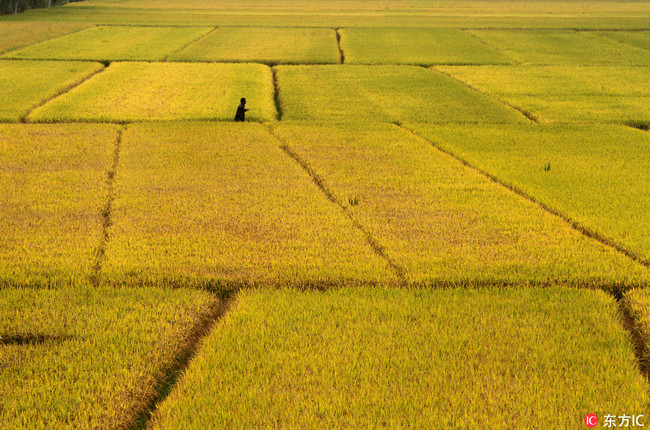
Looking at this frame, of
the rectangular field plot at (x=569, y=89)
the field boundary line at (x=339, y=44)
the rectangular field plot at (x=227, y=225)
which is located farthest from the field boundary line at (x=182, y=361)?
the field boundary line at (x=339, y=44)

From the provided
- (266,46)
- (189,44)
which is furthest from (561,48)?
(189,44)

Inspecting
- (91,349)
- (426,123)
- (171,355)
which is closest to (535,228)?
(171,355)

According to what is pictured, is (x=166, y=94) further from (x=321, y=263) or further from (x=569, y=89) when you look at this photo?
(x=321, y=263)

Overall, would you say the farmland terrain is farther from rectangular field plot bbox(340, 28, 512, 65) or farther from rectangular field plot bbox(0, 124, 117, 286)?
rectangular field plot bbox(340, 28, 512, 65)

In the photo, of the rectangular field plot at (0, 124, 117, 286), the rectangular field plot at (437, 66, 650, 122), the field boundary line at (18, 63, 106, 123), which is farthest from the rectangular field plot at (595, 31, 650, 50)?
the rectangular field plot at (0, 124, 117, 286)

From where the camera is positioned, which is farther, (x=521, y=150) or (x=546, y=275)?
(x=521, y=150)

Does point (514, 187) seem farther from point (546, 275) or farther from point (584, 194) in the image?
point (546, 275)
